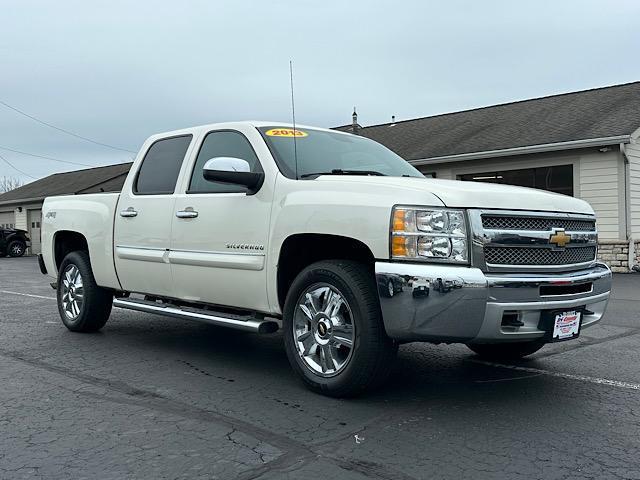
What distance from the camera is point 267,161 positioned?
193 inches

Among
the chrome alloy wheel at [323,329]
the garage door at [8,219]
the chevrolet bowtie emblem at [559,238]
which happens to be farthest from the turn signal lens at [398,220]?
the garage door at [8,219]

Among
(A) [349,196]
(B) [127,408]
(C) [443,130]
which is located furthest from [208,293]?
(C) [443,130]

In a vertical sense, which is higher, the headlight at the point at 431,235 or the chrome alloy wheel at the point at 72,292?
the headlight at the point at 431,235

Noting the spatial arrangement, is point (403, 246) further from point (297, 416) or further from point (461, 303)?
point (297, 416)

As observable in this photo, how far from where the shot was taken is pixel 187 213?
17.5 ft

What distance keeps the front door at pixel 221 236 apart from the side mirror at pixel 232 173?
3.3 inches

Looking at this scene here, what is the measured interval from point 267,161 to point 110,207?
2176mm

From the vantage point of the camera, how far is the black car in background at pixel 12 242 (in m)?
29.1

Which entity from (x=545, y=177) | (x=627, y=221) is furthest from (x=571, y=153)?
(x=627, y=221)

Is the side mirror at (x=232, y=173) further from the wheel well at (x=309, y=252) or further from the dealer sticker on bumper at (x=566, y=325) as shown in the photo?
→ the dealer sticker on bumper at (x=566, y=325)

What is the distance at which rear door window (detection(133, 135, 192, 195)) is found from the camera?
5.78 meters

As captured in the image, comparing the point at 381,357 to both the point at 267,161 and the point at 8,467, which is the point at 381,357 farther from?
the point at 8,467

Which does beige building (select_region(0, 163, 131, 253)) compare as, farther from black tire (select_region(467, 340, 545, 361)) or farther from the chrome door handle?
black tire (select_region(467, 340, 545, 361))

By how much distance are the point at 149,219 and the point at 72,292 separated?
180 cm
